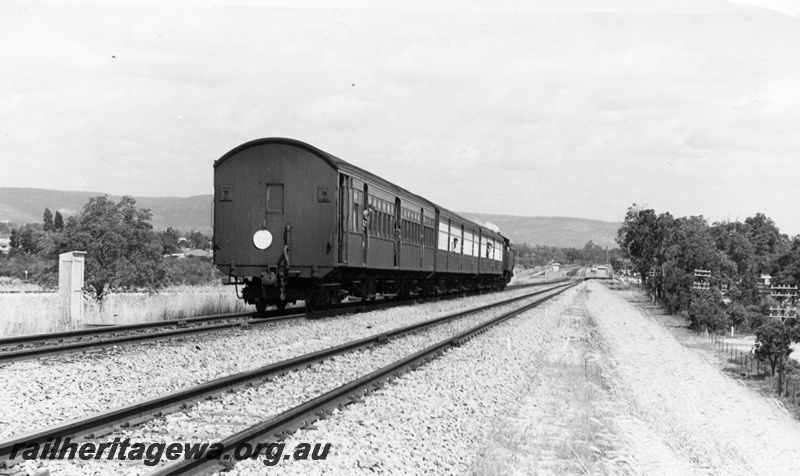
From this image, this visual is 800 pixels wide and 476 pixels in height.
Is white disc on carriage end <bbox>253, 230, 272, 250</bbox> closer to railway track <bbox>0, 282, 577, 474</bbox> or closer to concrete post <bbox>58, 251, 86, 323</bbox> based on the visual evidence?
concrete post <bbox>58, 251, 86, 323</bbox>

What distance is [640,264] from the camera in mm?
64875

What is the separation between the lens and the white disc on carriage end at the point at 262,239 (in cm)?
1775

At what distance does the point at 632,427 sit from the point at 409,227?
16858 millimetres

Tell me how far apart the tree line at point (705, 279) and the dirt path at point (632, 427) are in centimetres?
1790

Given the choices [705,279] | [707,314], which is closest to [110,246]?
[707,314]

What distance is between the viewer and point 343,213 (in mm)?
17969

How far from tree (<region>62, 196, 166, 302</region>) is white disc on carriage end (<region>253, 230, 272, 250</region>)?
307 inches

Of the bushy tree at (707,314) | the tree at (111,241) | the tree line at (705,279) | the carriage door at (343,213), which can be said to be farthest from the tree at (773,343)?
the tree at (111,241)

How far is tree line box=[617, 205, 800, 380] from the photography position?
3312 cm

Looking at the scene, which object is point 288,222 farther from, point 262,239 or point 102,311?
point 102,311

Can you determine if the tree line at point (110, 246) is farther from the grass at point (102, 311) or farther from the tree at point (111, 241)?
the grass at point (102, 311)

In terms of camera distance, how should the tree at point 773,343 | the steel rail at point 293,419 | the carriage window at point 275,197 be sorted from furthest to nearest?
the tree at point 773,343
the carriage window at point 275,197
the steel rail at point 293,419

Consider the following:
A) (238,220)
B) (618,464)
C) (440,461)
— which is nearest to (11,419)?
(440,461)

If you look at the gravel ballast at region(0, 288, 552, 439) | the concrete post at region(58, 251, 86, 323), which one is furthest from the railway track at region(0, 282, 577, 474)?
the concrete post at region(58, 251, 86, 323)
